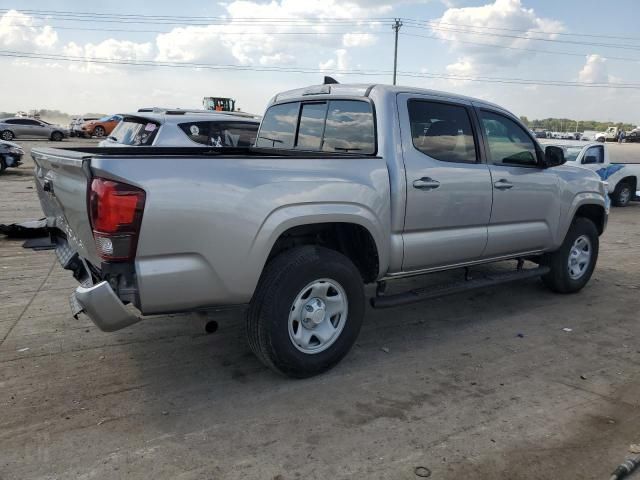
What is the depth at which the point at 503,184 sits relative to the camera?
194 inches

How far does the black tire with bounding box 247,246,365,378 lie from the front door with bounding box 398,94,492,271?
0.70 meters

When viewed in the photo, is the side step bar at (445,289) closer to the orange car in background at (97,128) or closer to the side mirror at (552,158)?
the side mirror at (552,158)

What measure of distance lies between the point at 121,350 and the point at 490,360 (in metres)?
2.85

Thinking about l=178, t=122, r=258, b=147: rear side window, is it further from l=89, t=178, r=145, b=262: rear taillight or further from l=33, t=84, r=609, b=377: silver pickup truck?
l=89, t=178, r=145, b=262: rear taillight

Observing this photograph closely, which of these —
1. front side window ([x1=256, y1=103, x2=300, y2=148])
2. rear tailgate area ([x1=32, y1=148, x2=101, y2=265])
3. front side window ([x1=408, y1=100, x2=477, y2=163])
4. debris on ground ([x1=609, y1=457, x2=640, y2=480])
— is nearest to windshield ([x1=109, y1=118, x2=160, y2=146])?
front side window ([x1=256, y1=103, x2=300, y2=148])

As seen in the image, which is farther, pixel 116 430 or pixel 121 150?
pixel 121 150

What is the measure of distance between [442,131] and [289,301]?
2036mm

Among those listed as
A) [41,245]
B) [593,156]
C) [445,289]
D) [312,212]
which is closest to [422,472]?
[312,212]

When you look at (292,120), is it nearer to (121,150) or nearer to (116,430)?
(121,150)

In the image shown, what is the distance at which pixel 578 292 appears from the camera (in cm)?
630

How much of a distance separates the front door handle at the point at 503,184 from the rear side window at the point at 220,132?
520 cm

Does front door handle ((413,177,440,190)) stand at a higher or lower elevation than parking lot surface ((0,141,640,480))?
higher

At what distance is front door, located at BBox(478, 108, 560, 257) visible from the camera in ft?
16.3

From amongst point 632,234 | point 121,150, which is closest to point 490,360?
point 121,150
